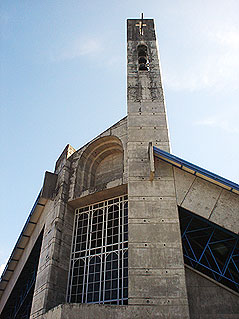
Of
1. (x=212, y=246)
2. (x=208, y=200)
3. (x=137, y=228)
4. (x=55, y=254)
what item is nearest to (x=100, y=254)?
(x=55, y=254)

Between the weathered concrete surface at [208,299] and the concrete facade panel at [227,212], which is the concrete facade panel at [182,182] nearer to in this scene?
the concrete facade panel at [227,212]

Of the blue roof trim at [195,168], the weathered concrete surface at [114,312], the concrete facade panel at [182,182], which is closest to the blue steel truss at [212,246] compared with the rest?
the concrete facade panel at [182,182]

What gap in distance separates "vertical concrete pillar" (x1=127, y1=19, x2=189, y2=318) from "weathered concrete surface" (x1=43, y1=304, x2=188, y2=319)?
6 centimetres

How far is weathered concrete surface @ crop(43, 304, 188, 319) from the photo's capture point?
39.3 ft

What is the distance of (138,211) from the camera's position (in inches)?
583

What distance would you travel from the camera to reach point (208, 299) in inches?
532

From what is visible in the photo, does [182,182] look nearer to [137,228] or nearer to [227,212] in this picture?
[227,212]

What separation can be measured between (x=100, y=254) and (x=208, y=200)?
21.1 feet

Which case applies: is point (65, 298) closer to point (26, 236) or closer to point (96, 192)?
point (96, 192)

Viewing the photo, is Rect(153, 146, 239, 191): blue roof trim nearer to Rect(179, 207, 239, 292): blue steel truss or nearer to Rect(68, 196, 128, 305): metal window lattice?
Rect(179, 207, 239, 292): blue steel truss

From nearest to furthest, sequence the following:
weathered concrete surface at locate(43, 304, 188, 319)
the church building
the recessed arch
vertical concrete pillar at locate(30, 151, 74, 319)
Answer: weathered concrete surface at locate(43, 304, 188, 319)
the church building
vertical concrete pillar at locate(30, 151, 74, 319)
the recessed arch

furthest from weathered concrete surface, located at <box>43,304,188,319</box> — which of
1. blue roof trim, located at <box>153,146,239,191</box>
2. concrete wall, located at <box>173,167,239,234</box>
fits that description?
blue roof trim, located at <box>153,146,239,191</box>

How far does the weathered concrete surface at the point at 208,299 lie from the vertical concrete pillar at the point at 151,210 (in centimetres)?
135

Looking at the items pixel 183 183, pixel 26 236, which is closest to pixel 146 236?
pixel 183 183
